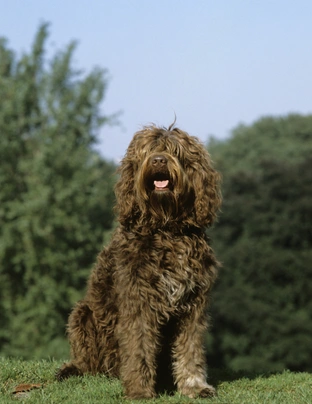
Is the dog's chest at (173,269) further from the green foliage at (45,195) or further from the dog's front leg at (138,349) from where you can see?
the green foliage at (45,195)

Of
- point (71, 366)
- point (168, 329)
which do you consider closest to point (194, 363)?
point (168, 329)

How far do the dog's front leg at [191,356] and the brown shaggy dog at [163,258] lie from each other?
0.03ft

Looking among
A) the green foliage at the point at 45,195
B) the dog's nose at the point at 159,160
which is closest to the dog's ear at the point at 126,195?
the dog's nose at the point at 159,160

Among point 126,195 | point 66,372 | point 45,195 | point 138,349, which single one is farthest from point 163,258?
point 45,195

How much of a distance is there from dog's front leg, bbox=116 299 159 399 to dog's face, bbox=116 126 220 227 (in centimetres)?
89

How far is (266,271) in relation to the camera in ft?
119

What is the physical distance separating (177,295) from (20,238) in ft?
80.7

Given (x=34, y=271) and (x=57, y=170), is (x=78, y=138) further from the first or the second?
(x=34, y=271)

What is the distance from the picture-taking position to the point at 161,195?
785cm

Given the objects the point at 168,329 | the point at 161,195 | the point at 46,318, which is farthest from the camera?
the point at 46,318

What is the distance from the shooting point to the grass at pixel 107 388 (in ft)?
25.7

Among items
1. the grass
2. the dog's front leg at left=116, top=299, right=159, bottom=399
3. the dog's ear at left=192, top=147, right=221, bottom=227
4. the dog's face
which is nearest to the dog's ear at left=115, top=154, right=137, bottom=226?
the dog's face

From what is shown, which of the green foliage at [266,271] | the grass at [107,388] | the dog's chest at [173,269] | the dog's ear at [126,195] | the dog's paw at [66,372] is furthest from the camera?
the green foliage at [266,271]

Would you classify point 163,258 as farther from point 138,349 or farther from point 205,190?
point 138,349
